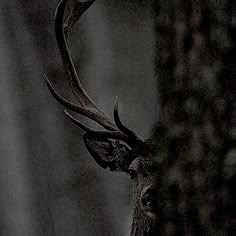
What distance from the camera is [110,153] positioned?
967 millimetres

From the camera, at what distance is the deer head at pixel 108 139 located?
92 centimetres

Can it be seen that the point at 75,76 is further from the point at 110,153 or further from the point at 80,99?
the point at 110,153

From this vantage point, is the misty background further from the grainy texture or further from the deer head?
the grainy texture

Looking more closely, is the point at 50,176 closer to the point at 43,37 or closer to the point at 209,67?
the point at 43,37

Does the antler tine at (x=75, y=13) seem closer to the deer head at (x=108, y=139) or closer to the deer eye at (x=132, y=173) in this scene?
the deer head at (x=108, y=139)

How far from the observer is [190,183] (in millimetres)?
515

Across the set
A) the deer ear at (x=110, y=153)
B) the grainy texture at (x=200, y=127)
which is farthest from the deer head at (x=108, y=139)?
the grainy texture at (x=200, y=127)

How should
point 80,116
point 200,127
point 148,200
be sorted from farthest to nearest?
1. point 80,116
2. point 148,200
3. point 200,127

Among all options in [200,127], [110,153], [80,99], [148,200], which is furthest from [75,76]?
[200,127]

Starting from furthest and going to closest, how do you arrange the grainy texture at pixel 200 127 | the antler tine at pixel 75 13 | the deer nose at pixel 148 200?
the antler tine at pixel 75 13, the deer nose at pixel 148 200, the grainy texture at pixel 200 127

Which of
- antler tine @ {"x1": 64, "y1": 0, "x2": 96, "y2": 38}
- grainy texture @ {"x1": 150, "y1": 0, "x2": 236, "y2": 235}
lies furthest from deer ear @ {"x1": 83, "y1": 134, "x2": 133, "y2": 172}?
grainy texture @ {"x1": 150, "y1": 0, "x2": 236, "y2": 235}

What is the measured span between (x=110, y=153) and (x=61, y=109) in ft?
0.64

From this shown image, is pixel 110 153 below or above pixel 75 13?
below

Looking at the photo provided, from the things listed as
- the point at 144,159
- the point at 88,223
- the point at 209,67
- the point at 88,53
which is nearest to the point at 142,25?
the point at 88,53
